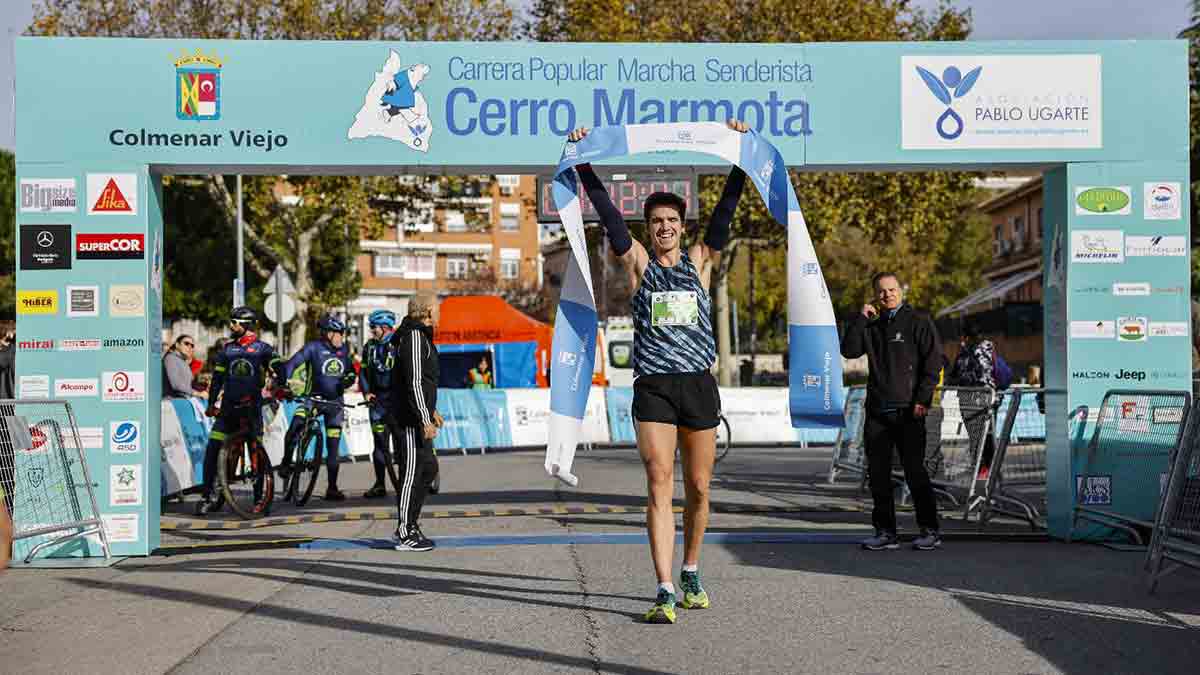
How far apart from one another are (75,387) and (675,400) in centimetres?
511

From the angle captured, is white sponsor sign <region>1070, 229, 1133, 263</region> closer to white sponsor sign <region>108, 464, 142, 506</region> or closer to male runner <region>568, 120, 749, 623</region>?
male runner <region>568, 120, 749, 623</region>

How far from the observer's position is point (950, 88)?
34.1ft

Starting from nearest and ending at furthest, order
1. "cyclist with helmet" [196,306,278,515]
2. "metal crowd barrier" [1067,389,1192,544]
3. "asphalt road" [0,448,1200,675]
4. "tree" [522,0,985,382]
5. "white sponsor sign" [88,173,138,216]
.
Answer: "asphalt road" [0,448,1200,675] → "white sponsor sign" [88,173,138,216] → "metal crowd barrier" [1067,389,1192,544] → "cyclist with helmet" [196,306,278,515] → "tree" [522,0,985,382]

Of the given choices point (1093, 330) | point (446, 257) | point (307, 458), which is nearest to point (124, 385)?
point (307, 458)

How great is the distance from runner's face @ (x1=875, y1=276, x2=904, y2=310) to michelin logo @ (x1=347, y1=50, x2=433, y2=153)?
3.50 metres

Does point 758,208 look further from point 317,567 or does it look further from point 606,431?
point 317,567

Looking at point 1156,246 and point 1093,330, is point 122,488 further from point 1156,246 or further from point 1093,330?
point 1156,246

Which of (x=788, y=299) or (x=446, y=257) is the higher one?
(x=446, y=257)

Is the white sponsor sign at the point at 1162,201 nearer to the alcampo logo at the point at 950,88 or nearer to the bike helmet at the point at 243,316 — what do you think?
the alcampo logo at the point at 950,88

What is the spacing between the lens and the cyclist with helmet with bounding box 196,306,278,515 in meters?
13.0

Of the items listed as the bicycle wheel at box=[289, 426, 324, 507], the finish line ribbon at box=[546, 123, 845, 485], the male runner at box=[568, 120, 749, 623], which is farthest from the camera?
the bicycle wheel at box=[289, 426, 324, 507]

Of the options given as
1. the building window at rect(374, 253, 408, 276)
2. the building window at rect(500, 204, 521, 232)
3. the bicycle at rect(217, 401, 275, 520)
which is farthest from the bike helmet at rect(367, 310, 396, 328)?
the building window at rect(500, 204, 521, 232)

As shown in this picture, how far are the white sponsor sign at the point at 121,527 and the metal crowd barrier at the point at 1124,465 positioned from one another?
6895 millimetres

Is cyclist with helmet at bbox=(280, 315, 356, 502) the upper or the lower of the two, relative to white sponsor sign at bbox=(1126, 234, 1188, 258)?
lower
